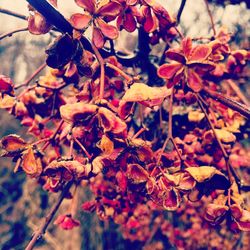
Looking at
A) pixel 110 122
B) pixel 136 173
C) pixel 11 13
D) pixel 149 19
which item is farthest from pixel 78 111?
pixel 11 13

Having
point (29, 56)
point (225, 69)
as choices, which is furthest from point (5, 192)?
point (225, 69)

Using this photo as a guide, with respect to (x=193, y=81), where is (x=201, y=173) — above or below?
below

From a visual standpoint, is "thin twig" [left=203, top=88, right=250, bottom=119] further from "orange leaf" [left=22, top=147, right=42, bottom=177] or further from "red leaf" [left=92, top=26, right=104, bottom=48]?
"orange leaf" [left=22, top=147, right=42, bottom=177]

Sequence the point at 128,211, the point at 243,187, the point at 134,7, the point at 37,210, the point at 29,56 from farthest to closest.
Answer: the point at 29,56
the point at 37,210
the point at 128,211
the point at 243,187
the point at 134,7

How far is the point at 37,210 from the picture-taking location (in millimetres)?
5148

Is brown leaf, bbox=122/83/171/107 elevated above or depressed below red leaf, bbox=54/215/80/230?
above

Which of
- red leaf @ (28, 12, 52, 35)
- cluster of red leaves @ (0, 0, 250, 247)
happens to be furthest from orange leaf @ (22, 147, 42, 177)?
red leaf @ (28, 12, 52, 35)

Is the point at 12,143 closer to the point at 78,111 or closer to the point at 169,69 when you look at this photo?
the point at 78,111

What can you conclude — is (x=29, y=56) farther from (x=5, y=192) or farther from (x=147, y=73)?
(x=147, y=73)

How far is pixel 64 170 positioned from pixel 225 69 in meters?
0.94

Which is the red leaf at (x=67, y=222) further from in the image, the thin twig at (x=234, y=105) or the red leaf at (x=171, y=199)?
the thin twig at (x=234, y=105)

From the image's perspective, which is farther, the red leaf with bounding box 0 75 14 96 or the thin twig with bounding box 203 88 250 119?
the red leaf with bounding box 0 75 14 96

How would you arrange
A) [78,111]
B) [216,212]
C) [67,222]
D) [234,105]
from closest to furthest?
1. [78,111]
2. [216,212]
3. [234,105]
4. [67,222]

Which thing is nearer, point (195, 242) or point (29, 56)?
point (195, 242)
